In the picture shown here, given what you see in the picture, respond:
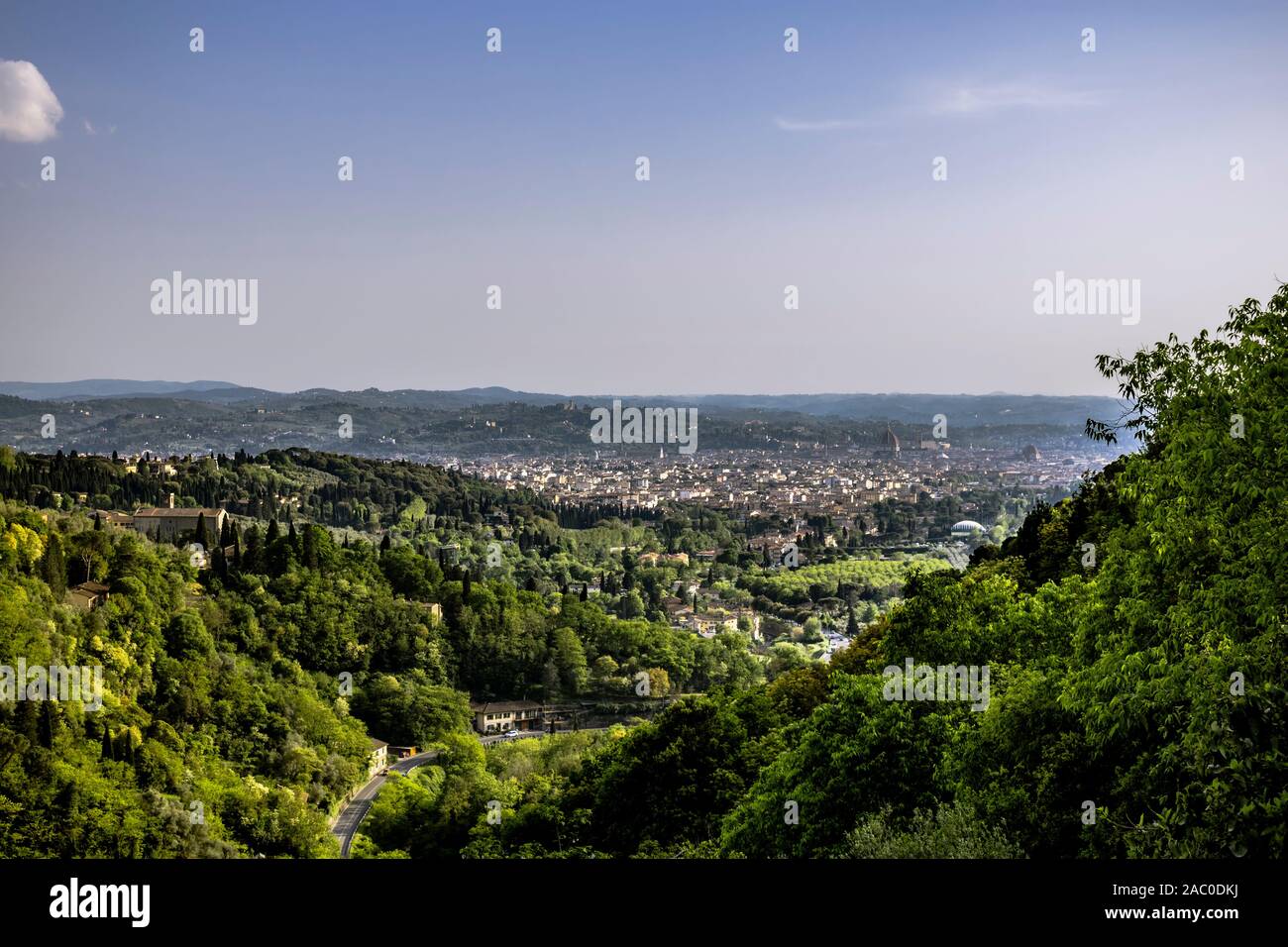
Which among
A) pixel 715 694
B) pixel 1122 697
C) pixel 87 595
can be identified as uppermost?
pixel 1122 697

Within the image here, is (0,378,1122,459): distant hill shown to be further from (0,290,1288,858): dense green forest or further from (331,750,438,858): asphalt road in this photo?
(331,750,438,858): asphalt road

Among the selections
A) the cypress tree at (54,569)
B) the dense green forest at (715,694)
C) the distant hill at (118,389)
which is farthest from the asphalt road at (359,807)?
the distant hill at (118,389)

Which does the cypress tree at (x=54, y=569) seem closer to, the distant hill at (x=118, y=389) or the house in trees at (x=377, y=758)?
the house in trees at (x=377, y=758)

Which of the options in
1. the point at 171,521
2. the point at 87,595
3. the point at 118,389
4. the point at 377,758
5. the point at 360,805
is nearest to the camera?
the point at 360,805

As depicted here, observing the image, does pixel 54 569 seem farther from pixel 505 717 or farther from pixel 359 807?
pixel 505 717

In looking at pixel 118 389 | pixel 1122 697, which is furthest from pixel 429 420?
pixel 1122 697

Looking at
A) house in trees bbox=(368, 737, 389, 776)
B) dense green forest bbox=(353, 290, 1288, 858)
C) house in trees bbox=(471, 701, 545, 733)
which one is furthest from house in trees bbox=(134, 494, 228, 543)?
dense green forest bbox=(353, 290, 1288, 858)
